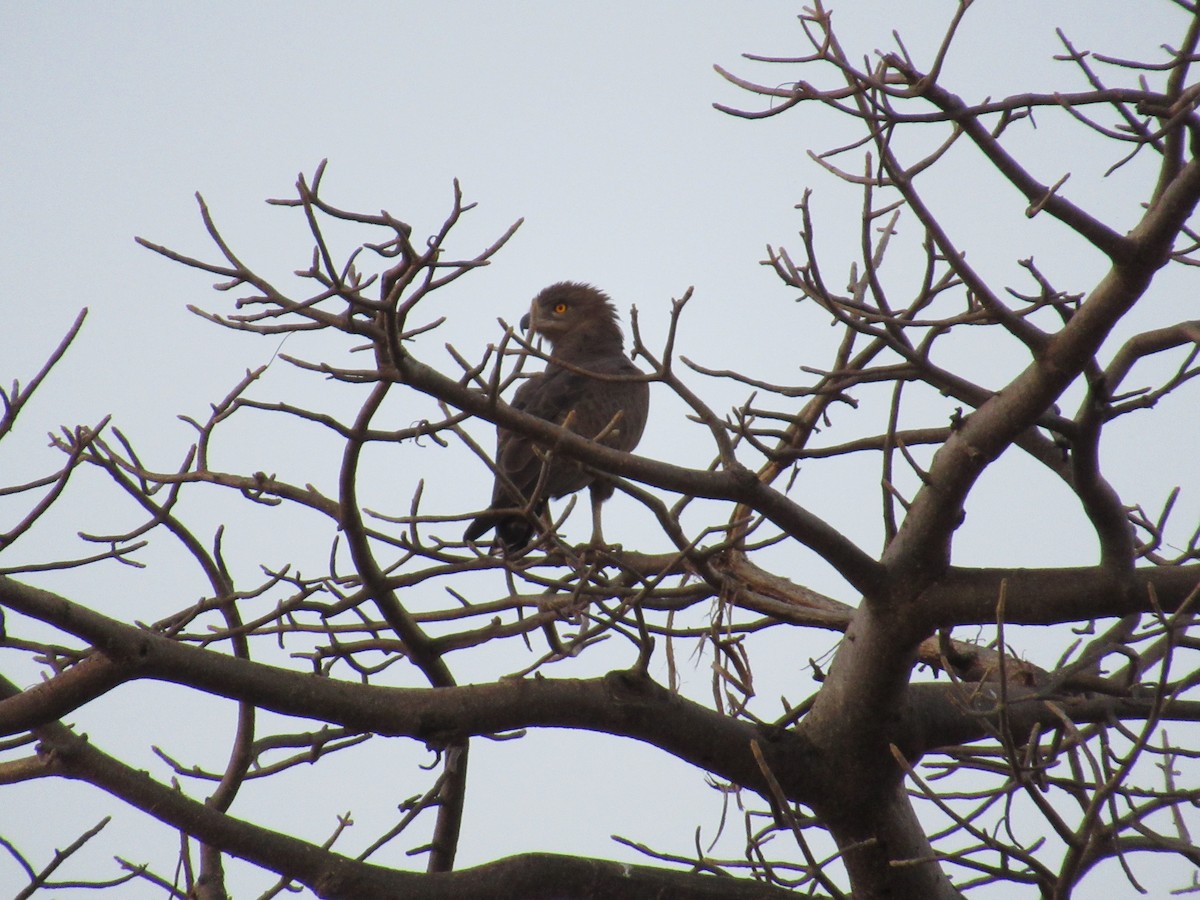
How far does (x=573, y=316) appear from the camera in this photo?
8078 millimetres

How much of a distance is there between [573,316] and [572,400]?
175 centimetres

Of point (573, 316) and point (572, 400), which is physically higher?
point (573, 316)

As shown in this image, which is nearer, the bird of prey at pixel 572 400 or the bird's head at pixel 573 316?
the bird of prey at pixel 572 400

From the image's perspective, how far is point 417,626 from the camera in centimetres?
352

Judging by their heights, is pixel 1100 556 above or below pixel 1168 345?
below

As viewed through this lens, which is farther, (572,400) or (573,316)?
(573,316)

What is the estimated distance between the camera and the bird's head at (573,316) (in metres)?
8.00

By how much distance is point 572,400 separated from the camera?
6465mm

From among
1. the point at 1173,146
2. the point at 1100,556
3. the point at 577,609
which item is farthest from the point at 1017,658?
the point at 1173,146

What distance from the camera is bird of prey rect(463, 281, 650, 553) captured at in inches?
225

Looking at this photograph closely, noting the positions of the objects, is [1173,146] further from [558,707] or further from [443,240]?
[558,707]

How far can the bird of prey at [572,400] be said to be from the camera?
5719mm

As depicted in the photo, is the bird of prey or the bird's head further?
the bird's head

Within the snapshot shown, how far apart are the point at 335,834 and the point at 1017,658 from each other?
7.77 ft
